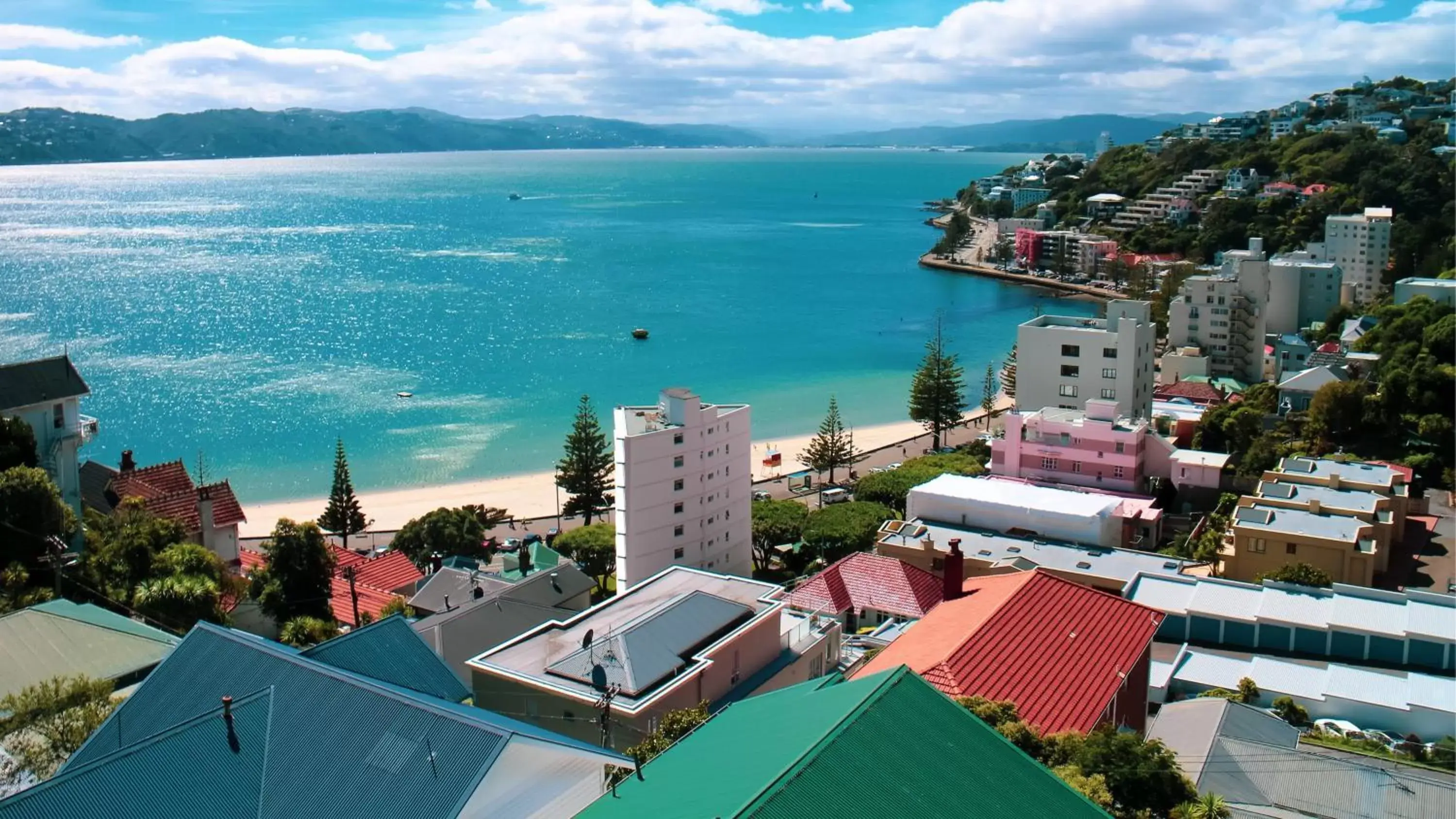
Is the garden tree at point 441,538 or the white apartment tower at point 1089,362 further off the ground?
the white apartment tower at point 1089,362

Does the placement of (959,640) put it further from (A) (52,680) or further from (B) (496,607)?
(A) (52,680)

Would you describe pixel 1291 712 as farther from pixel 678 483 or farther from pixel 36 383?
pixel 36 383

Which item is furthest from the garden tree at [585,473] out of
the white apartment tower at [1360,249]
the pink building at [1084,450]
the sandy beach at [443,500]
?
the white apartment tower at [1360,249]

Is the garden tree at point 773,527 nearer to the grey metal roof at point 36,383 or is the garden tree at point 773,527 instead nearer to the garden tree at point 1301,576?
the garden tree at point 1301,576

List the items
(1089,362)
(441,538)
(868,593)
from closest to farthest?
1. (868,593)
2. (441,538)
3. (1089,362)

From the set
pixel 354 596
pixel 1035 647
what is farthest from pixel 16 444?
pixel 1035 647

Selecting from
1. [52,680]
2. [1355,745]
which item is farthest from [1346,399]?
[52,680]
